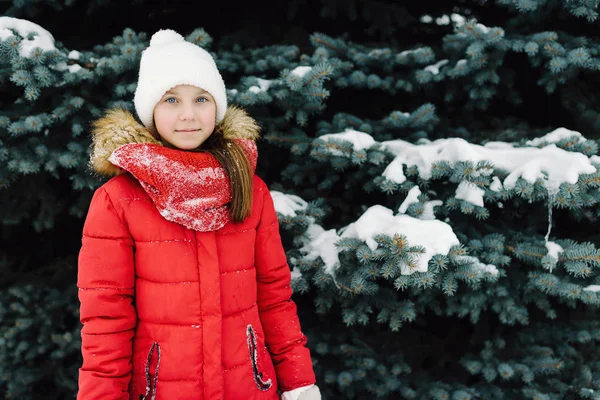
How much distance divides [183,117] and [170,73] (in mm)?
179

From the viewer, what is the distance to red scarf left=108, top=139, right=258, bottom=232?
1.67m

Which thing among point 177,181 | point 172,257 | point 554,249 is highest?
point 177,181

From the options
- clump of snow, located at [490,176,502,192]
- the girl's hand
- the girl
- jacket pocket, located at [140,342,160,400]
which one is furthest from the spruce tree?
jacket pocket, located at [140,342,160,400]

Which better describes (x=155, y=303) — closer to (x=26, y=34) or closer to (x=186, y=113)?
(x=186, y=113)

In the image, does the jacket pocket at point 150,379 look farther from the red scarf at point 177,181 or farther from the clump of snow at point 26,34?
the clump of snow at point 26,34

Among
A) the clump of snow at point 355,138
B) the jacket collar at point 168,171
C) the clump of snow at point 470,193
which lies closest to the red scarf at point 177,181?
the jacket collar at point 168,171

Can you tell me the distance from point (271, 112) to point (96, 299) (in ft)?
5.76

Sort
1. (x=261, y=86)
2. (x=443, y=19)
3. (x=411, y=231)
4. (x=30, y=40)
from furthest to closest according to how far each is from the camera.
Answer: (x=443, y=19) → (x=261, y=86) → (x=30, y=40) → (x=411, y=231)

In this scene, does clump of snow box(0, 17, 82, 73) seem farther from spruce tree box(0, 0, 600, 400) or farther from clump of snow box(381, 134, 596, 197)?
clump of snow box(381, 134, 596, 197)

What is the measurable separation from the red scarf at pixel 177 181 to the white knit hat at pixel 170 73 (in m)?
0.25

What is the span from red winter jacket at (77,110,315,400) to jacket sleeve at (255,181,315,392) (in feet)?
0.43

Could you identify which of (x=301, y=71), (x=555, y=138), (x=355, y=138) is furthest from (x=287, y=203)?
(x=555, y=138)

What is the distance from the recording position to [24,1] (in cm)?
271

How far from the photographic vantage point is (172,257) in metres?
1.71
